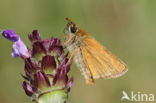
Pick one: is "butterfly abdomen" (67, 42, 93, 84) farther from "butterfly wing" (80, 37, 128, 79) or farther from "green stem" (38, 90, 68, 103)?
"green stem" (38, 90, 68, 103)

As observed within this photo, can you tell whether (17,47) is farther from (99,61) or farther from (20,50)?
(99,61)

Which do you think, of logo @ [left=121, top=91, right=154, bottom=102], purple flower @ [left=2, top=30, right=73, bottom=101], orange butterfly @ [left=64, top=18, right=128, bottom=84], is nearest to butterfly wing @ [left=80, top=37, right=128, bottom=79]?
orange butterfly @ [left=64, top=18, right=128, bottom=84]

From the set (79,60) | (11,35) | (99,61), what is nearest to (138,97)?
(99,61)

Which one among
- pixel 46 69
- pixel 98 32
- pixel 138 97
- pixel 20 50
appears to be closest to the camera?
pixel 46 69

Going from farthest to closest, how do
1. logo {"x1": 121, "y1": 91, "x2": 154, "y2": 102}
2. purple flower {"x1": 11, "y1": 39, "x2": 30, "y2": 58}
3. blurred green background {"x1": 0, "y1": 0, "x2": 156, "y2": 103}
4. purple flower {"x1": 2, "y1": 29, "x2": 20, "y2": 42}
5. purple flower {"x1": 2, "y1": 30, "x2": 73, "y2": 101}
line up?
blurred green background {"x1": 0, "y1": 0, "x2": 156, "y2": 103} → logo {"x1": 121, "y1": 91, "x2": 154, "y2": 102} → purple flower {"x1": 2, "y1": 29, "x2": 20, "y2": 42} → purple flower {"x1": 11, "y1": 39, "x2": 30, "y2": 58} → purple flower {"x1": 2, "y1": 30, "x2": 73, "y2": 101}

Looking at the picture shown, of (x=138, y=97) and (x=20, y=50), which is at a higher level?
(x=20, y=50)

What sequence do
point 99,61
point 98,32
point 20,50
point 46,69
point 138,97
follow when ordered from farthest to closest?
point 98,32, point 138,97, point 99,61, point 20,50, point 46,69
